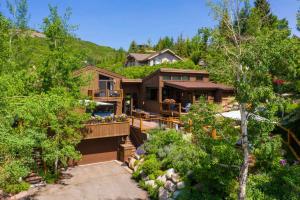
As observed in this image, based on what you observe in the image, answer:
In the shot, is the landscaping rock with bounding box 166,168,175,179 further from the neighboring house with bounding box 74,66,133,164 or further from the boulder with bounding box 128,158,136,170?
the neighboring house with bounding box 74,66,133,164

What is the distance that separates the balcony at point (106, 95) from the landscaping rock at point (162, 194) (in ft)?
42.2

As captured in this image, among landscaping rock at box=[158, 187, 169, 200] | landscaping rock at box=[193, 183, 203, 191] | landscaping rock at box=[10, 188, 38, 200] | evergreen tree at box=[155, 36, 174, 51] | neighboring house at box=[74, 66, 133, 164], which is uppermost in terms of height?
evergreen tree at box=[155, 36, 174, 51]

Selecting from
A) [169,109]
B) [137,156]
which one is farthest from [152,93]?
[137,156]

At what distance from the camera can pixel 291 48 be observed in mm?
9891

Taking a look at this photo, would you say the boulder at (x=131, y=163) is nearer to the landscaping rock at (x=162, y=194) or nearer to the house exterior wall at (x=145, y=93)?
the landscaping rock at (x=162, y=194)

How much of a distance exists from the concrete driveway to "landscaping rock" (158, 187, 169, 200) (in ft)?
3.04

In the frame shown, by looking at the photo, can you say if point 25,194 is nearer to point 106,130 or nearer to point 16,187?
point 16,187

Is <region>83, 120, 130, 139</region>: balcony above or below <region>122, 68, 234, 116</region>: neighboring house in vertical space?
below

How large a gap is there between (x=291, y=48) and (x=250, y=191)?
22.8ft

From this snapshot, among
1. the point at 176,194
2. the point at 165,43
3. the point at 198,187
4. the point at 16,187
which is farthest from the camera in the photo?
the point at 165,43

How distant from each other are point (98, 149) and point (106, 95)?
6.18 m

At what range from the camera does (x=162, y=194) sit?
16047 millimetres

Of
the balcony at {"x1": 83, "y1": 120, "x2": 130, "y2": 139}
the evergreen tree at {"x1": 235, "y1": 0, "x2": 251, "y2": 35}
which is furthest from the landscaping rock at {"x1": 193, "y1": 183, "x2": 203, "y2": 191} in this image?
the balcony at {"x1": 83, "y1": 120, "x2": 130, "y2": 139}

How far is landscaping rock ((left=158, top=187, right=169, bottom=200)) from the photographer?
15789 mm
